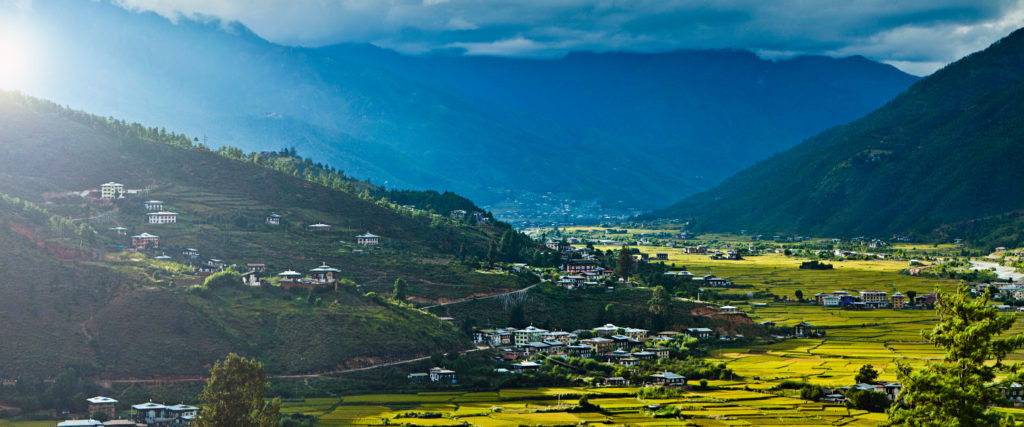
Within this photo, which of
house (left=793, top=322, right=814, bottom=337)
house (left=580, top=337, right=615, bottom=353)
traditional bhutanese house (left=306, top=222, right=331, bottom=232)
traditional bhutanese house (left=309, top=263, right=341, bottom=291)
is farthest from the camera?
traditional bhutanese house (left=306, top=222, right=331, bottom=232)

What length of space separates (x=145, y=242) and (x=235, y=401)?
5753 cm

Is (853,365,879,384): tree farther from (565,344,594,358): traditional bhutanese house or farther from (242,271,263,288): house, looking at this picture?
(242,271,263,288): house

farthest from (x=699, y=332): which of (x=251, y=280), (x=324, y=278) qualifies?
(x=251, y=280)

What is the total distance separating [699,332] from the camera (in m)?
104

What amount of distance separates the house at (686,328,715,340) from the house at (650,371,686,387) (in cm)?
2171

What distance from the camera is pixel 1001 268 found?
156 m

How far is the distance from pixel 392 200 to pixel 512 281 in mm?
67302

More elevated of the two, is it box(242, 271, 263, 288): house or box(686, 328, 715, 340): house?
box(242, 271, 263, 288): house

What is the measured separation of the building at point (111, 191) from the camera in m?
122

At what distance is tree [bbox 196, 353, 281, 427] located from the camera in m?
51.9

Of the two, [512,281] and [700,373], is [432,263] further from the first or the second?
[700,373]

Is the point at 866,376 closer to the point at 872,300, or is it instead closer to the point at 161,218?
the point at 872,300

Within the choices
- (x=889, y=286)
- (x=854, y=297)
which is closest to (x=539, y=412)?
(x=854, y=297)

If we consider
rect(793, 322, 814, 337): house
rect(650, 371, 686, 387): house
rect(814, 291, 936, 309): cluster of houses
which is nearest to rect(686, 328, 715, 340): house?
rect(793, 322, 814, 337): house
